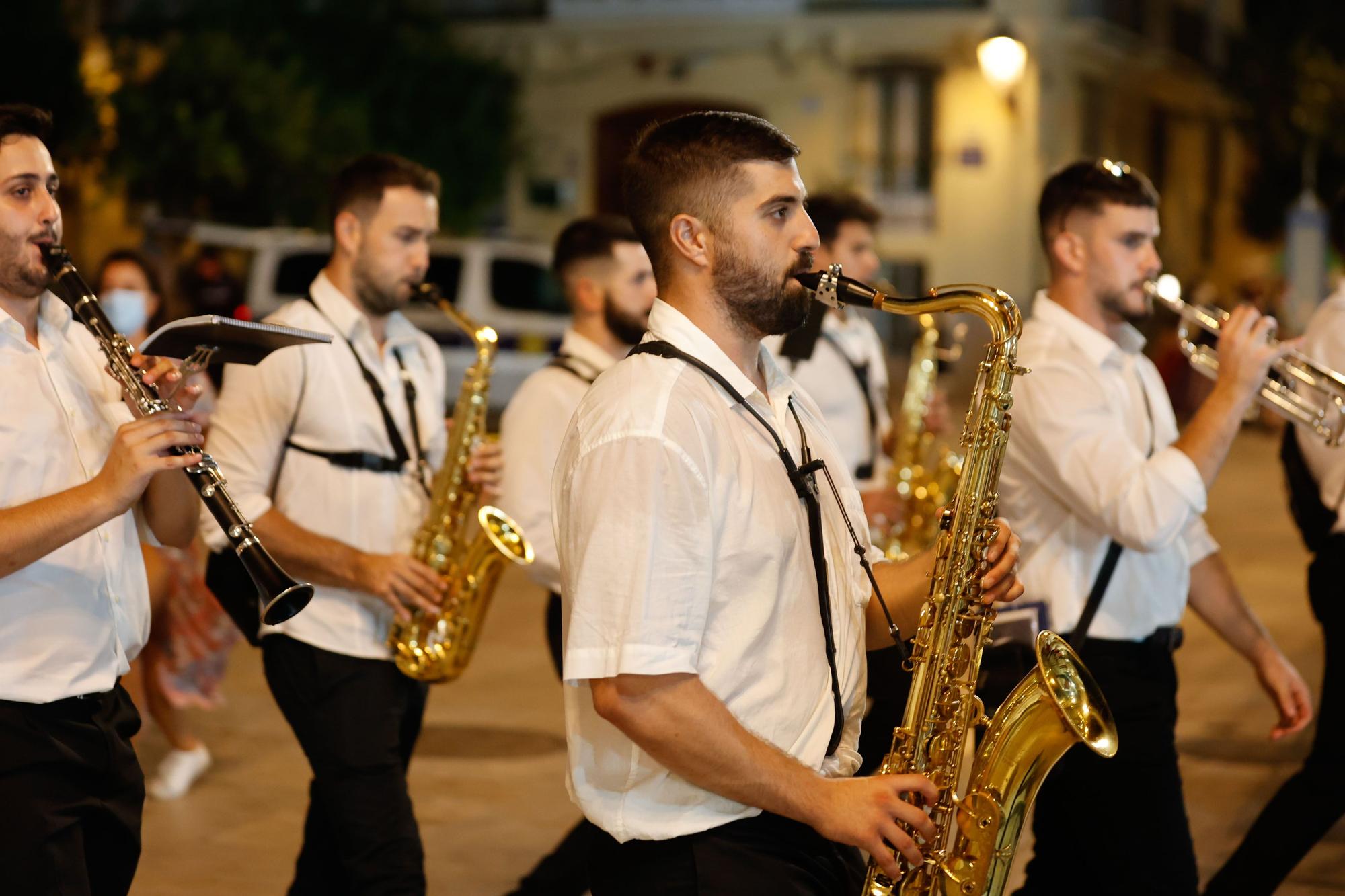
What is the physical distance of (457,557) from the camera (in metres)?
4.57

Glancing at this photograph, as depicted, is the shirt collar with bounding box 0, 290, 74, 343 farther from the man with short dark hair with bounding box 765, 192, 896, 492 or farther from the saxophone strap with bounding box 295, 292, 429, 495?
the man with short dark hair with bounding box 765, 192, 896, 492

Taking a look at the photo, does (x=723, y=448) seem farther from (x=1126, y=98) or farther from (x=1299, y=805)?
(x=1126, y=98)

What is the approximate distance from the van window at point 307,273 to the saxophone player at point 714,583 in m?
13.6

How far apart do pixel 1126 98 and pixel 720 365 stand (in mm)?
27861

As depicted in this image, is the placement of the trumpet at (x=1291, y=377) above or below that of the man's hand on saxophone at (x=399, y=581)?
above

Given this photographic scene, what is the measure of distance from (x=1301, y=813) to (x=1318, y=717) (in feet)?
1.00

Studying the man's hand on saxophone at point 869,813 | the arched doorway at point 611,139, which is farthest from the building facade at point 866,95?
the man's hand on saxophone at point 869,813

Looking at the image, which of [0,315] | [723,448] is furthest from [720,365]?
[0,315]

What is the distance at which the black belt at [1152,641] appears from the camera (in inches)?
159

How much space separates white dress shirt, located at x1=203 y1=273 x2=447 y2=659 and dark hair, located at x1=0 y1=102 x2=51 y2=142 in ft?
3.49

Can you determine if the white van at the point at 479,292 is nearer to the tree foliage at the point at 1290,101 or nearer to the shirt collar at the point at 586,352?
the shirt collar at the point at 586,352

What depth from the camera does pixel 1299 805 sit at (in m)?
4.46

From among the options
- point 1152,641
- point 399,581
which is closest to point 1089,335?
point 1152,641

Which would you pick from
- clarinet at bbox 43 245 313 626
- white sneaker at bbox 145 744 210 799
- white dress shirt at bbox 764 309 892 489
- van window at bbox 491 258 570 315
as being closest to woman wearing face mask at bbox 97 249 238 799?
white sneaker at bbox 145 744 210 799
